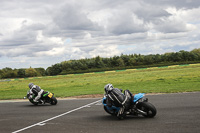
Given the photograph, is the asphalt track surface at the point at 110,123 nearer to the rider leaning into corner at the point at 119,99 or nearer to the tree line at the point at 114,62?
the rider leaning into corner at the point at 119,99

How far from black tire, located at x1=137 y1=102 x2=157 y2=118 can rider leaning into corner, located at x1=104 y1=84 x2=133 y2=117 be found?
0.50 metres

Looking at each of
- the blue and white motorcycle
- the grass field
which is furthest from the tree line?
the blue and white motorcycle

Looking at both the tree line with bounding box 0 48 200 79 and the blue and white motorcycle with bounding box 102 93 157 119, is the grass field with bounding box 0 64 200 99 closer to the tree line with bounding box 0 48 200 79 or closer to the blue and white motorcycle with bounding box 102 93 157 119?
the blue and white motorcycle with bounding box 102 93 157 119

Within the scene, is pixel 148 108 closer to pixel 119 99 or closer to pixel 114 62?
pixel 119 99

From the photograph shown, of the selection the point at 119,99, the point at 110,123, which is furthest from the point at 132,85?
the point at 110,123

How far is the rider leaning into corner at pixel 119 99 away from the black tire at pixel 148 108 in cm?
50

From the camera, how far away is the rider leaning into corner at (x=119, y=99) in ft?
29.7

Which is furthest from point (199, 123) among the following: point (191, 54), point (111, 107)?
point (191, 54)

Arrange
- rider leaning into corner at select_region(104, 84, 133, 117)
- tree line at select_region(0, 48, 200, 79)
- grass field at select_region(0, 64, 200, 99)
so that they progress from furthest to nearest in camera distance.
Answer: tree line at select_region(0, 48, 200, 79) < grass field at select_region(0, 64, 200, 99) < rider leaning into corner at select_region(104, 84, 133, 117)

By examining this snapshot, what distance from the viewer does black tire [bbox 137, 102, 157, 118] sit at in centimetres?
862

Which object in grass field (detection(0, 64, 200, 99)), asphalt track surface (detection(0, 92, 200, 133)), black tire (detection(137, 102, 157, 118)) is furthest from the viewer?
grass field (detection(0, 64, 200, 99))

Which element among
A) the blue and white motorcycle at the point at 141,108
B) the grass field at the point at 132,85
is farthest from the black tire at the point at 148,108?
the grass field at the point at 132,85

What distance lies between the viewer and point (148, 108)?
8.67 metres

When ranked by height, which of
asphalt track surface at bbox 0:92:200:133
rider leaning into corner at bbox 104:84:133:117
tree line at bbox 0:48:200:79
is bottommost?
asphalt track surface at bbox 0:92:200:133
